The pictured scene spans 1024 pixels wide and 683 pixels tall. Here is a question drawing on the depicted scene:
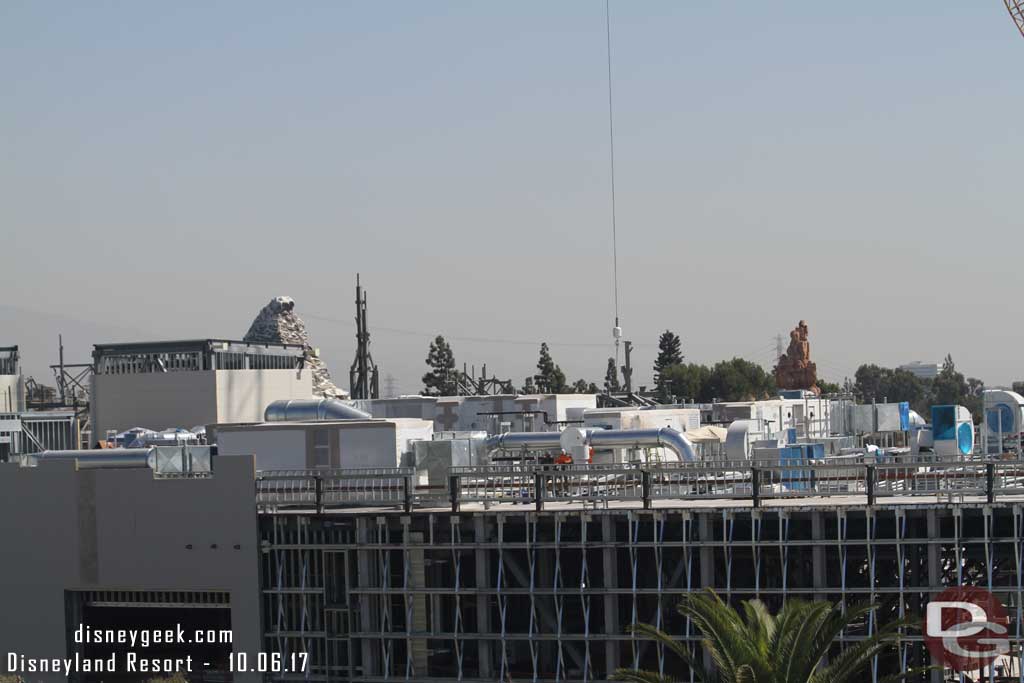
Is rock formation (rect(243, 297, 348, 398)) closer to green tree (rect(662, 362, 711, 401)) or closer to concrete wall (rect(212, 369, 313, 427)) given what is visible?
concrete wall (rect(212, 369, 313, 427))

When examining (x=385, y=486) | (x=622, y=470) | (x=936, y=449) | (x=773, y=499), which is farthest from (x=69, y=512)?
(x=936, y=449)

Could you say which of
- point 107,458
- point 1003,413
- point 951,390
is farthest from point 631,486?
point 951,390

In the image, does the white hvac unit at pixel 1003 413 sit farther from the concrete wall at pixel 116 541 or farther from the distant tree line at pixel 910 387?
the distant tree line at pixel 910 387

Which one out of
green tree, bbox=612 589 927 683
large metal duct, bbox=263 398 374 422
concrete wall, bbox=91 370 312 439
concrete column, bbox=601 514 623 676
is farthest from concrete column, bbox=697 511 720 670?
concrete wall, bbox=91 370 312 439

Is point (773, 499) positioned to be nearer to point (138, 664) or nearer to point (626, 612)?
point (626, 612)

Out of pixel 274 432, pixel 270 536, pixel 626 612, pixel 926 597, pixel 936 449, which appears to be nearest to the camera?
pixel 926 597

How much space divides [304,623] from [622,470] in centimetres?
787

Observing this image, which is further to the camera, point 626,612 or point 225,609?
point 225,609

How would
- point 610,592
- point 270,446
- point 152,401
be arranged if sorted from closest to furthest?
point 610,592, point 270,446, point 152,401

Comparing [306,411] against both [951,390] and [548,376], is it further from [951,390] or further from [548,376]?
[951,390]

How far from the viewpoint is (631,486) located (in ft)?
100

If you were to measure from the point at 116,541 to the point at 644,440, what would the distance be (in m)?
16.3

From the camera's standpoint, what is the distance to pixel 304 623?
3050cm

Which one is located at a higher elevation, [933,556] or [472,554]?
[933,556]
